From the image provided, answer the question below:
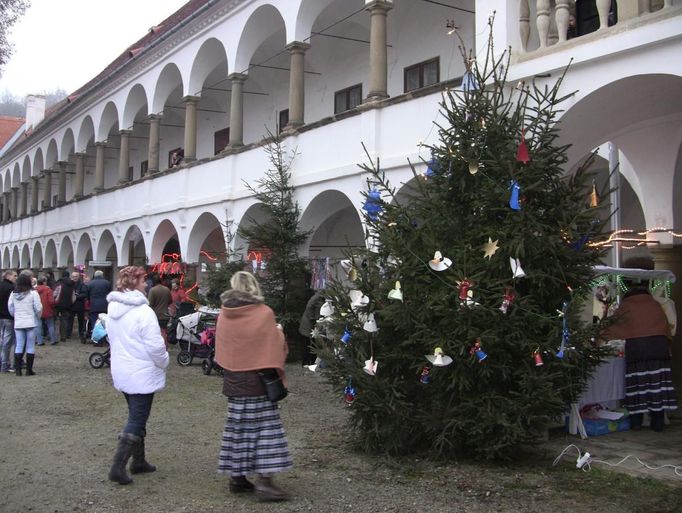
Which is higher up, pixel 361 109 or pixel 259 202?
pixel 361 109

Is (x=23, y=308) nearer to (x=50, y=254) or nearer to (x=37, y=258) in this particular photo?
(x=50, y=254)

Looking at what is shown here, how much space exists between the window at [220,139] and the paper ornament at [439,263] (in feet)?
63.6

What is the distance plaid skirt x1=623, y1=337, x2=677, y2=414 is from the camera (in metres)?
8.05

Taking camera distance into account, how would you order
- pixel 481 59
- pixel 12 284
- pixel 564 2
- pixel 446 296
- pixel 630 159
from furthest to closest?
pixel 12 284 → pixel 630 159 → pixel 481 59 → pixel 564 2 → pixel 446 296

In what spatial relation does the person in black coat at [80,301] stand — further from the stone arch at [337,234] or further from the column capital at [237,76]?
the column capital at [237,76]

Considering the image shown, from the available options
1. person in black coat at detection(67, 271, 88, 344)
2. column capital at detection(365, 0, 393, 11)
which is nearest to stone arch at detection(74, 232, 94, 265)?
person in black coat at detection(67, 271, 88, 344)

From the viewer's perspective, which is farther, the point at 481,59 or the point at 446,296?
the point at 481,59

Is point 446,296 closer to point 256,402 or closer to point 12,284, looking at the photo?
point 256,402

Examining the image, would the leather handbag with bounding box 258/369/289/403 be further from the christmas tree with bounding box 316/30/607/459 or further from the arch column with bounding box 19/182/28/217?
the arch column with bounding box 19/182/28/217

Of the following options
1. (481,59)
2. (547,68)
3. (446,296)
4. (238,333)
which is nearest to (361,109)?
(481,59)

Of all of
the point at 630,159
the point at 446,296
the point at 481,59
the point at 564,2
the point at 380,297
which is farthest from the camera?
the point at 630,159

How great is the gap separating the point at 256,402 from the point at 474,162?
2984 mm

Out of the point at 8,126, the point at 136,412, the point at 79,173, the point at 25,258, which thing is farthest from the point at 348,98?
the point at 8,126

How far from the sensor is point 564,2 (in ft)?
29.0
